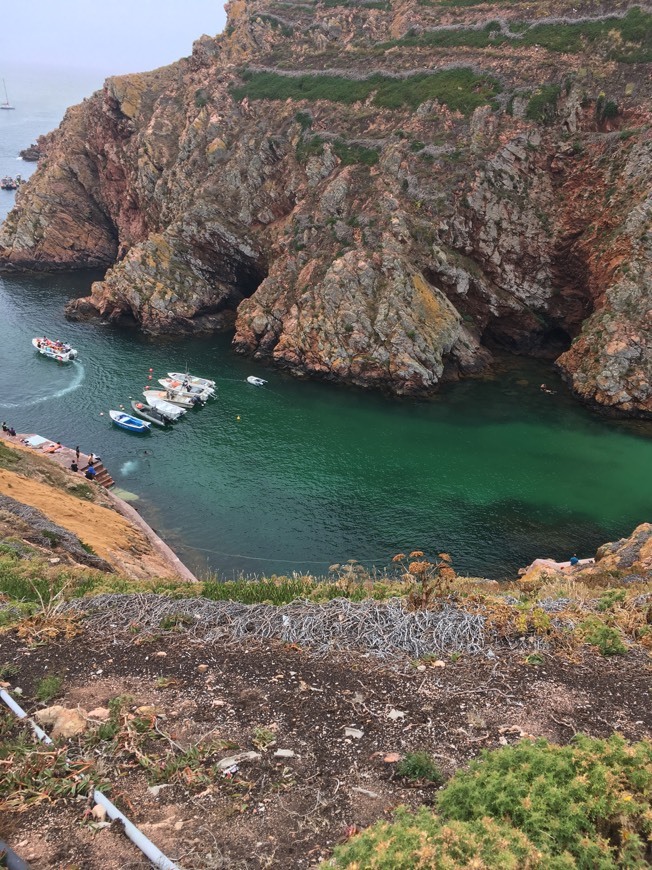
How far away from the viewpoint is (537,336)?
6888 centimetres

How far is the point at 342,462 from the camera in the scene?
155 ft

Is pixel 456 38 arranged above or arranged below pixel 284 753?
above

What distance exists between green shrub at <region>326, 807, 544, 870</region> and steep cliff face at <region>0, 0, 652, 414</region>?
5401cm

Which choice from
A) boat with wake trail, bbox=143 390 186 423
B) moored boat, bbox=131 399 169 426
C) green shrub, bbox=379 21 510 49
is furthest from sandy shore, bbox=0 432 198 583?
green shrub, bbox=379 21 510 49

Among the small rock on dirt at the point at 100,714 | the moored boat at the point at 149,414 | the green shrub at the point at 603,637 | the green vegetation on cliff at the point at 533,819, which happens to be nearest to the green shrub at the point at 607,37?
the moored boat at the point at 149,414

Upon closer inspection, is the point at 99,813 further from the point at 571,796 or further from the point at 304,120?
the point at 304,120

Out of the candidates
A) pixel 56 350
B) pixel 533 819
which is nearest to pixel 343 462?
pixel 56 350

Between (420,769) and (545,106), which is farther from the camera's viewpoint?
(545,106)

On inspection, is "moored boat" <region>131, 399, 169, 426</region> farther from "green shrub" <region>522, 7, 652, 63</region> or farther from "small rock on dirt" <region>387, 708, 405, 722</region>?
"green shrub" <region>522, 7, 652, 63</region>

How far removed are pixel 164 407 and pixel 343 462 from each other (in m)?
20.1

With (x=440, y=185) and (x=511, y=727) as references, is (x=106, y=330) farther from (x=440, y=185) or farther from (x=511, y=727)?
(x=511, y=727)

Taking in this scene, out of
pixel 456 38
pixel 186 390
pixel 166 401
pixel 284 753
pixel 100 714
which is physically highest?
pixel 456 38

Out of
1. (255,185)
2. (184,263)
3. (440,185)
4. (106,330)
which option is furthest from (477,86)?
(106,330)

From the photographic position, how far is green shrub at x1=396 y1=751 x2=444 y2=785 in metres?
8.16
